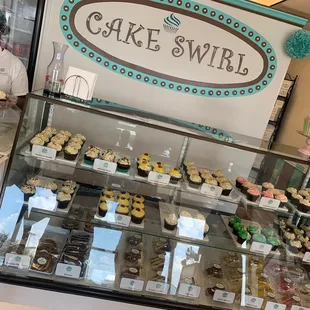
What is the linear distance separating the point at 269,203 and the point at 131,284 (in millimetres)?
1084

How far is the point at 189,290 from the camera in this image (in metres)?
2.30

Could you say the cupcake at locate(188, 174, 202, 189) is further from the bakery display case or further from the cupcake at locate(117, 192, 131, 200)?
the cupcake at locate(117, 192, 131, 200)

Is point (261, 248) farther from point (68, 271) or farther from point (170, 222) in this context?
point (68, 271)

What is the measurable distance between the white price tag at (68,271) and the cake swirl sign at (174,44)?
5.17 ft

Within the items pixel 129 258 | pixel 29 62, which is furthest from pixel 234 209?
pixel 29 62

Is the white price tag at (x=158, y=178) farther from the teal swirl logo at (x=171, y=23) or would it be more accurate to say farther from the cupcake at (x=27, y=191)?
the teal swirl logo at (x=171, y=23)

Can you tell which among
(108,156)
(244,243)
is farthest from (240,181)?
(108,156)

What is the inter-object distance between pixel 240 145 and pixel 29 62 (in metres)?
1.89

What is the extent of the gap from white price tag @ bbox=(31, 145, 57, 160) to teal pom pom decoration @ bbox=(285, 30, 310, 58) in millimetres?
2057

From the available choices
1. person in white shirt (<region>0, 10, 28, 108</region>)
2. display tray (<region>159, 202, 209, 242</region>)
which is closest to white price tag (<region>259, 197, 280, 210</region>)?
display tray (<region>159, 202, 209, 242</region>)

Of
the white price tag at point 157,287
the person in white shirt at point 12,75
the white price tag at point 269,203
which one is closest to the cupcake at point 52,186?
the person in white shirt at point 12,75

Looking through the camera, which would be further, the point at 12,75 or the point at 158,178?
the point at 12,75

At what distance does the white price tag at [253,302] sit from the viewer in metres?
2.36

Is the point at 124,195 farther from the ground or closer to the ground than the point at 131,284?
farther from the ground
